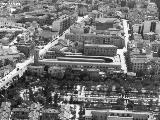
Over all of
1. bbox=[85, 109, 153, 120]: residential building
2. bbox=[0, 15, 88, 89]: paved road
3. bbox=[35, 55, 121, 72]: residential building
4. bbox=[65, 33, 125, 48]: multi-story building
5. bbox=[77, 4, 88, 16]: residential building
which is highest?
Answer: bbox=[77, 4, 88, 16]: residential building

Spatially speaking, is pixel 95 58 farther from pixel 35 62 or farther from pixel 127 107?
pixel 127 107

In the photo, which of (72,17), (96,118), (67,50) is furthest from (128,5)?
(96,118)

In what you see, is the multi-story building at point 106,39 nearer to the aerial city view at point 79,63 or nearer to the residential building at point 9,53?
the aerial city view at point 79,63

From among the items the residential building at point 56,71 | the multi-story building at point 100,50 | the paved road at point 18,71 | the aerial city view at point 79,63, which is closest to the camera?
the aerial city view at point 79,63

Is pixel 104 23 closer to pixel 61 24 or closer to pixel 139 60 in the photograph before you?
pixel 61 24

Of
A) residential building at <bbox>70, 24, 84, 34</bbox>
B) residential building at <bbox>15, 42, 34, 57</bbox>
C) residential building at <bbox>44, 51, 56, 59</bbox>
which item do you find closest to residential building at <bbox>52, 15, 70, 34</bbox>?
residential building at <bbox>70, 24, 84, 34</bbox>

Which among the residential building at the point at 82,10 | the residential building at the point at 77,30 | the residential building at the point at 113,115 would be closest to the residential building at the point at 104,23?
the residential building at the point at 77,30

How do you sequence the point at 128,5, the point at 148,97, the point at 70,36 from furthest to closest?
the point at 128,5 → the point at 70,36 → the point at 148,97

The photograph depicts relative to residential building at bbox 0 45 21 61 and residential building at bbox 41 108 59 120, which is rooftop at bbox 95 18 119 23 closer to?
residential building at bbox 0 45 21 61
